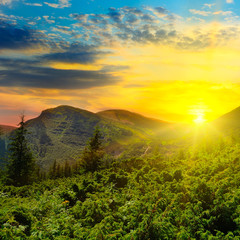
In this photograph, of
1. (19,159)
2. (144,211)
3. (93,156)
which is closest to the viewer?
(144,211)

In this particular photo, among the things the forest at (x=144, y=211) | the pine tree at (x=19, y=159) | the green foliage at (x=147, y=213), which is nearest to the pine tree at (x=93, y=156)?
the pine tree at (x=19, y=159)

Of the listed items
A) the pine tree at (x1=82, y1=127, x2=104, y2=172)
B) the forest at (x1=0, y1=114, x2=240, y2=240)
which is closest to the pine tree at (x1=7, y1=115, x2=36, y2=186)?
the pine tree at (x1=82, y1=127, x2=104, y2=172)

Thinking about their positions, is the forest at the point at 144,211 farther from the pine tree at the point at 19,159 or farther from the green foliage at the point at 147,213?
the pine tree at the point at 19,159

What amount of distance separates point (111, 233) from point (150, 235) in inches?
54.0

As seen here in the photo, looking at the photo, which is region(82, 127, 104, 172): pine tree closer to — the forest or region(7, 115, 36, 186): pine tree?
region(7, 115, 36, 186): pine tree

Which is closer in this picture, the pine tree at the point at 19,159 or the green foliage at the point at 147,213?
the green foliage at the point at 147,213

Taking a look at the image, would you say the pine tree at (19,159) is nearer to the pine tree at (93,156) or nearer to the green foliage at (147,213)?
the pine tree at (93,156)

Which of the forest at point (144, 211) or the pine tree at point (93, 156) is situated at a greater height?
the forest at point (144, 211)

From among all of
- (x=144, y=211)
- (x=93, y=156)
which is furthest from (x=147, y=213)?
(x=93, y=156)

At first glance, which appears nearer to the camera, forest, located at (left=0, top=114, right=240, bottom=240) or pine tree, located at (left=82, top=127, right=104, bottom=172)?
forest, located at (left=0, top=114, right=240, bottom=240)

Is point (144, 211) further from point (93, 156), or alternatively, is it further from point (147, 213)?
point (93, 156)

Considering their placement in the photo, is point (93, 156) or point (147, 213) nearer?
point (147, 213)

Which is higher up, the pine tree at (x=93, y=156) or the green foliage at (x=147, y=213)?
the green foliage at (x=147, y=213)

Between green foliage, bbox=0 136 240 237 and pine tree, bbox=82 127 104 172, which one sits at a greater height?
green foliage, bbox=0 136 240 237
